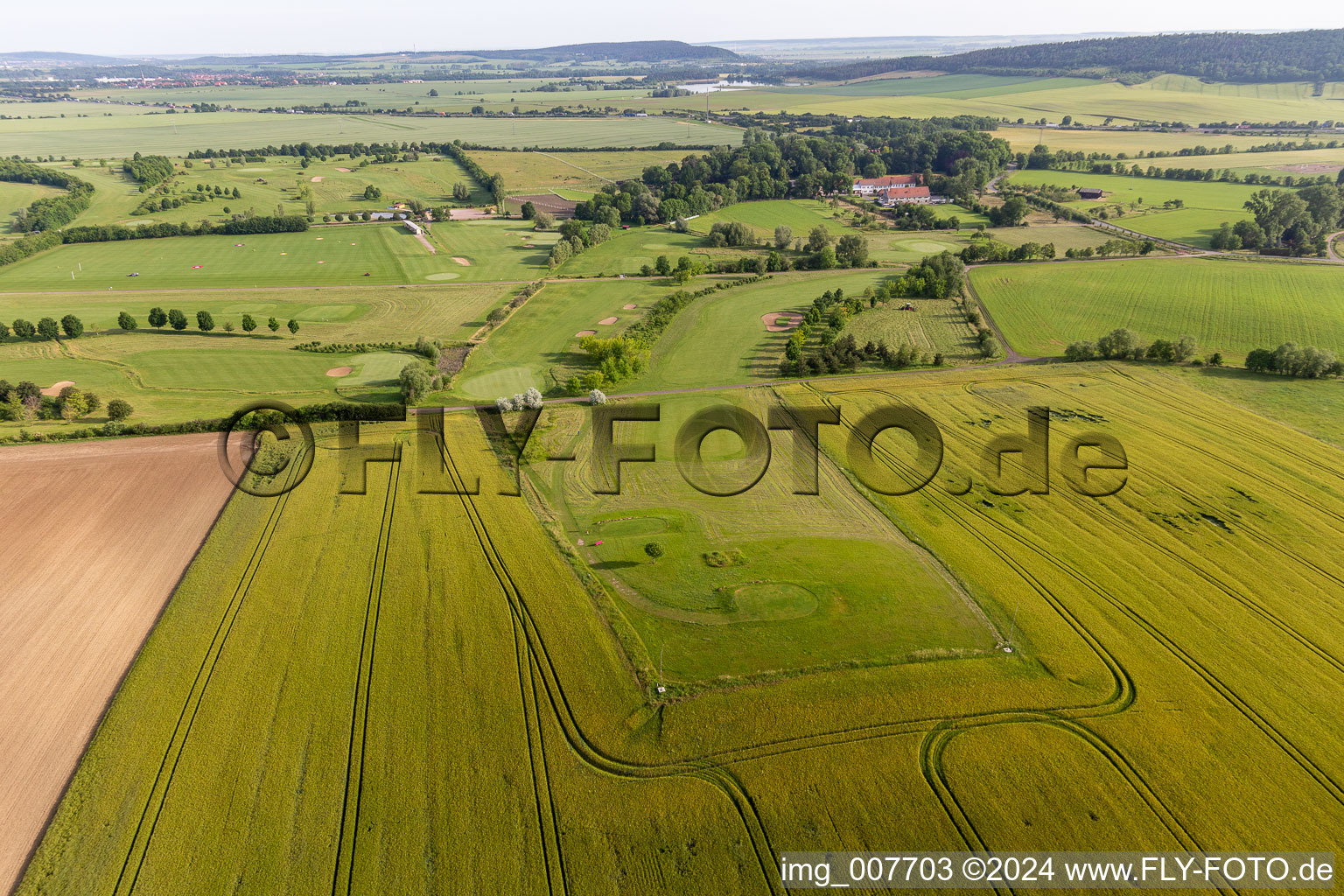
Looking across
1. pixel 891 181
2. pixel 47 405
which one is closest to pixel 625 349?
pixel 47 405

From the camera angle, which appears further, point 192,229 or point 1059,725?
point 192,229

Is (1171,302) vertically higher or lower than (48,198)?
lower

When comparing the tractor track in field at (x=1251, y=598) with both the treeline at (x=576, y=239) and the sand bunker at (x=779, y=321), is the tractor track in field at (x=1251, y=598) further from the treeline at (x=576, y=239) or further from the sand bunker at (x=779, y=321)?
the treeline at (x=576, y=239)

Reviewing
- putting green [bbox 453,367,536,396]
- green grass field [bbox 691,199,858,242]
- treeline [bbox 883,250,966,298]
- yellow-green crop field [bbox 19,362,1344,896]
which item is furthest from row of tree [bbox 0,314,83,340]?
treeline [bbox 883,250,966,298]

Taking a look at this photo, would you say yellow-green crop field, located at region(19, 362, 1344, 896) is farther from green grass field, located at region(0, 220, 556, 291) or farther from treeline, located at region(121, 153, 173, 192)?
treeline, located at region(121, 153, 173, 192)

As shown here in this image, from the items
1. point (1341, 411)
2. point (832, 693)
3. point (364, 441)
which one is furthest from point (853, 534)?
point (1341, 411)

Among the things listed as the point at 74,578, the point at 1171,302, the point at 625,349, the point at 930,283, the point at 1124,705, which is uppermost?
the point at 930,283

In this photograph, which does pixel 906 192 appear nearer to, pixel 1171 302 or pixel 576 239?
pixel 1171 302
